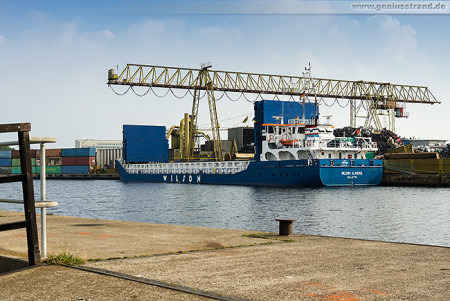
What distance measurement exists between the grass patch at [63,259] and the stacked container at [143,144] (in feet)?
255

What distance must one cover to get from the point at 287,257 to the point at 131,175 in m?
77.9

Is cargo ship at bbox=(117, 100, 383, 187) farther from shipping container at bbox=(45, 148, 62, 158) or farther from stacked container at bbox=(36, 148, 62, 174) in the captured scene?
shipping container at bbox=(45, 148, 62, 158)

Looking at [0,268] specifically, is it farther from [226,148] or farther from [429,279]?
[226,148]

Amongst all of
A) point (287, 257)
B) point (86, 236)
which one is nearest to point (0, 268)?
point (86, 236)

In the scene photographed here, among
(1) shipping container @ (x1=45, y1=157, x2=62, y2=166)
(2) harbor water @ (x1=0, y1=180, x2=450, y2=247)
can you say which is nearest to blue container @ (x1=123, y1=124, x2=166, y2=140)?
(1) shipping container @ (x1=45, y1=157, x2=62, y2=166)

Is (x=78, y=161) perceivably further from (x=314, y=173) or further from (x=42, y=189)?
(x=42, y=189)

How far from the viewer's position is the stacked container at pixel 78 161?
117000mm

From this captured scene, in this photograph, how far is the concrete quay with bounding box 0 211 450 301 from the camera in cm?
526

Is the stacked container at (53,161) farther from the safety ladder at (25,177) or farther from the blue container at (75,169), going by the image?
the safety ladder at (25,177)

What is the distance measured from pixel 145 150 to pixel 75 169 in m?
39.4

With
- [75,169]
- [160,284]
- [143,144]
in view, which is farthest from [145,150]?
[160,284]

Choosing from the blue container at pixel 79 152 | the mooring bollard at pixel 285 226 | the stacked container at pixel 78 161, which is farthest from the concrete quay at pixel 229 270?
the blue container at pixel 79 152

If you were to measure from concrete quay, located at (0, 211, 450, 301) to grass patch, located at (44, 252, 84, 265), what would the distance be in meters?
0.16

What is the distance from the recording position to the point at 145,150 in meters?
85.1
